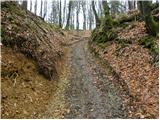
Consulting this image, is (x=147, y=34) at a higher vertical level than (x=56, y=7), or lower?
lower

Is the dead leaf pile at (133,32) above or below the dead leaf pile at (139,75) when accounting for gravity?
above

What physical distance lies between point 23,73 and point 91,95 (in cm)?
325

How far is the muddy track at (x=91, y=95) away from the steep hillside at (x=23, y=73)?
1071 millimetres

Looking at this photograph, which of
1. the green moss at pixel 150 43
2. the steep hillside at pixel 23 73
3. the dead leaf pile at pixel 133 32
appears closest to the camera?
the steep hillside at pixel 23 73

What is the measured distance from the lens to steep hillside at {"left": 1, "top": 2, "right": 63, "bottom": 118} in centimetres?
1112

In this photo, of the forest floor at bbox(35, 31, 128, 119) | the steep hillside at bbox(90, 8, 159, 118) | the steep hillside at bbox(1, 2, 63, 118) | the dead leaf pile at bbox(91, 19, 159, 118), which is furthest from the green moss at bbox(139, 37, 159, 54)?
the steep hillside at bbox(1, 2, 63, 118)

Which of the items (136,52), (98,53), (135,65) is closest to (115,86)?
(135,65)

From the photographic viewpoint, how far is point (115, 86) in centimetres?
1362

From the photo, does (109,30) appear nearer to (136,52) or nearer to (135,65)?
(136,52)

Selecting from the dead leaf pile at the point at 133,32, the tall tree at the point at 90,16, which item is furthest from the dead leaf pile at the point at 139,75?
the tall tree at the point at 90,16

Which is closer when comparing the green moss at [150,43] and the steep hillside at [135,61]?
the steep hillside at [135,61]

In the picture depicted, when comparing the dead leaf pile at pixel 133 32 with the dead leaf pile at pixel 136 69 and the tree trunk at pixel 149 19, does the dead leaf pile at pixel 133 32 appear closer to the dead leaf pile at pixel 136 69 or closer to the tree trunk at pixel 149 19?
the dead leaf pile at pixel 136 69

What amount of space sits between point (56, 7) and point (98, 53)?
48.6 meters

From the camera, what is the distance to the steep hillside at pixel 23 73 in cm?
1112
